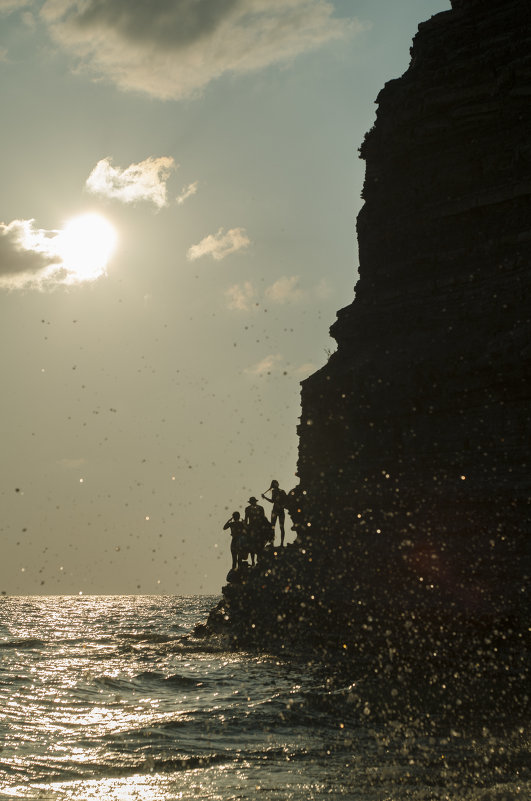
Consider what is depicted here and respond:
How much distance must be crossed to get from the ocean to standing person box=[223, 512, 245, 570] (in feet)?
27.0

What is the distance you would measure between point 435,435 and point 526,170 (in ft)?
32.3

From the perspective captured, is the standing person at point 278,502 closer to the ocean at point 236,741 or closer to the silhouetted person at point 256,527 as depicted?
the silhouetted person at point 256,527

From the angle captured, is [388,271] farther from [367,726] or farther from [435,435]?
[367,726]

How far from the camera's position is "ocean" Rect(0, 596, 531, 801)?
891 cm

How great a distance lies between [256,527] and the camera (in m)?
27.8

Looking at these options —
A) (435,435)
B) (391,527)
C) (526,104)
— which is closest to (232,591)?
(391,527)

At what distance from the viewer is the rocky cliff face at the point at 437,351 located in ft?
70.4

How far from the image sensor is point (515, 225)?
27.2 metres

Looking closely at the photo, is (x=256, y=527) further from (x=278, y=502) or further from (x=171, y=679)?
(x=171, y=679)

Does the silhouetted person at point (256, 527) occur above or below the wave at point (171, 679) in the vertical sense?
above

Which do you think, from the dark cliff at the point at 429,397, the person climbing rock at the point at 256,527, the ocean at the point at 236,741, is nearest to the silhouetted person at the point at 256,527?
the person climbing rock at the point at 256,527

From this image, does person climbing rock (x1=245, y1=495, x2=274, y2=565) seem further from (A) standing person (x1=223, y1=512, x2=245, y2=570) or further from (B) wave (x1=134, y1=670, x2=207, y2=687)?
(B) wave (x1=134, y1=670, x2=207, y2=687)

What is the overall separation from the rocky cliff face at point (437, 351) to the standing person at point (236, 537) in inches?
108

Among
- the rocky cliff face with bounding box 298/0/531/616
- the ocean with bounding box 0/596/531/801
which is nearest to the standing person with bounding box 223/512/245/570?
the rocky cliff face with bounding box 298/0/531/616
